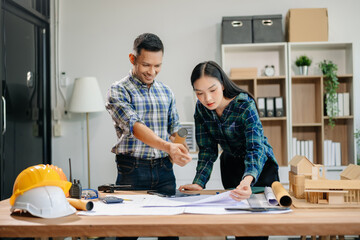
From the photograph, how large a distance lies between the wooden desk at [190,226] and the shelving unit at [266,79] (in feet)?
9.53

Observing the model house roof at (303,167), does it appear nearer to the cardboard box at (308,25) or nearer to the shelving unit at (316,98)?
the shelving unit at (316,98)

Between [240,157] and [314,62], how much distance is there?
8.74 ft

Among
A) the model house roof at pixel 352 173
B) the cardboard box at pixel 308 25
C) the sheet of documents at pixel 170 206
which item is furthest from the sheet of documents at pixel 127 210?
the cardboard box at pixel 308 25

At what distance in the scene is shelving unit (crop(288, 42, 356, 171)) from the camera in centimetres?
413

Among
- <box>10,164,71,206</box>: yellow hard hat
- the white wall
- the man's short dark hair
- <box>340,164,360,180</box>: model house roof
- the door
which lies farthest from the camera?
the white wall

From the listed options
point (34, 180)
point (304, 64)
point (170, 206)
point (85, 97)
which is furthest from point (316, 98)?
point (34, 180)

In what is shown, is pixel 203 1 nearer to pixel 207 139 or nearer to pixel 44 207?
pixel 207 139

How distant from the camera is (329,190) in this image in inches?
60.0

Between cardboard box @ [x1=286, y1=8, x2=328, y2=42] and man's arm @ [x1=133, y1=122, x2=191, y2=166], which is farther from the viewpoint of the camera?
cardboard box @ [x1=286, y1=8, x2=328, y2=42]

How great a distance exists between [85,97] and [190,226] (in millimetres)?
3085

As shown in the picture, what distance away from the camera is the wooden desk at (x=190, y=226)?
4.19ft

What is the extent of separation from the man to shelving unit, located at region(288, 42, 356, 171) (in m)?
2.22

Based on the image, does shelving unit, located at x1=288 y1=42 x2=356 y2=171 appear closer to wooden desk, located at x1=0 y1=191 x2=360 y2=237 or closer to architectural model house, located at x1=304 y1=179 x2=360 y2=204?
architectural model house, located at x1=304 y1=179 x2=360 y2=204

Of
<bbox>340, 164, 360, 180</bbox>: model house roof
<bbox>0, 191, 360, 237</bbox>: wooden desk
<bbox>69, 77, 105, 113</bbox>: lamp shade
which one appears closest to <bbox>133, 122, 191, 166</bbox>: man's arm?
<bbox>0, 191, 360, 237</bbox>: wooden desk
